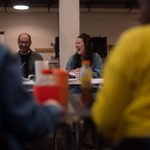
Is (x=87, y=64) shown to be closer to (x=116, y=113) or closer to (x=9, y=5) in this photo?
(x=116, y=113)

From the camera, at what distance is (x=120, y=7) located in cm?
1012

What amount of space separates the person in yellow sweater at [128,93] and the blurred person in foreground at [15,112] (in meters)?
0.23

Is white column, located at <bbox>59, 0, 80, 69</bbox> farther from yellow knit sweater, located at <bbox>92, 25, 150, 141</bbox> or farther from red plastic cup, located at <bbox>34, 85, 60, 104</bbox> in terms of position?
yellow knit sweater, located at <bbox>92, 25, 150, 141</bbox>

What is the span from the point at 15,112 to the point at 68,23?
4643mm

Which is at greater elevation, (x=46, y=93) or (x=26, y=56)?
(x=26, y=56)

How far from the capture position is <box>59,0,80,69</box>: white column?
19.4 feet

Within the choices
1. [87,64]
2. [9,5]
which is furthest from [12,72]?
[9,5]

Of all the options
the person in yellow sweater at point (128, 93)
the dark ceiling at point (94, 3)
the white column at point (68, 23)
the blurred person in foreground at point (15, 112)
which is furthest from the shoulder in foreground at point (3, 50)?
the dark ceiling at point (94, 3)

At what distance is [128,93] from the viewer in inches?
56.2

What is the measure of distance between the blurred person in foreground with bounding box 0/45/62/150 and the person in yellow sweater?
233 millimetres

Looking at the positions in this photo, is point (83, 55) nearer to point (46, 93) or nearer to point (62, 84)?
point (62, 84)

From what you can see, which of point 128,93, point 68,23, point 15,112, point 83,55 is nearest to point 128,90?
point 128,93

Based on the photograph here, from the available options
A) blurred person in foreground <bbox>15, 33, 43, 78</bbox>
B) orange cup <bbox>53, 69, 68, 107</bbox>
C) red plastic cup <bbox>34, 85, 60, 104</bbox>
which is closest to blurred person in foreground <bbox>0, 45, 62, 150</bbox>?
red plastic cup <bbox>34, 85, 60, 104</bbox>

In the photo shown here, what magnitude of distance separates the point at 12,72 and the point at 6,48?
9 centimetres
